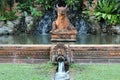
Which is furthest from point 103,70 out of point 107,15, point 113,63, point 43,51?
point 107,15

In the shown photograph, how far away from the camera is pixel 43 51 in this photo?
9953 millimetres

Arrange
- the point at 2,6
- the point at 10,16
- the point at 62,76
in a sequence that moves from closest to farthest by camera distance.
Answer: the point at 62,76
the point at 10,16
the point at 2,6

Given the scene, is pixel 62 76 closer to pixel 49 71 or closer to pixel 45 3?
pixel 49 71

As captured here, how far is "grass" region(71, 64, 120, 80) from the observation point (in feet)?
27.0

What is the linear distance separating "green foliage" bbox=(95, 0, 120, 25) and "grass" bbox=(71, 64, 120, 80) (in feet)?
27.5

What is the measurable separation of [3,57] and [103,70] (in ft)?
8.62

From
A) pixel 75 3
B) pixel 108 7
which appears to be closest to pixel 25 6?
pixel 75 3

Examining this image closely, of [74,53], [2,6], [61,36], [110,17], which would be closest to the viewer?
[74,53]

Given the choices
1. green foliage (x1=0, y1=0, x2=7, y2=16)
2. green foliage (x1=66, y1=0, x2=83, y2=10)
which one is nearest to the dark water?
green foliage (x1=66, y1=0, x2=83, y2=10)

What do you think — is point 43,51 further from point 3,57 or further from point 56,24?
point 56,24

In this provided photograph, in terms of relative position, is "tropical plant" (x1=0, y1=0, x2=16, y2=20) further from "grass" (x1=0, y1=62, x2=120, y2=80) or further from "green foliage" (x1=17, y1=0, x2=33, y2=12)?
"grass" (x1=0, y1=62, x2=120, y2=80)

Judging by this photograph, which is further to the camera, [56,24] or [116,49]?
[56,24]

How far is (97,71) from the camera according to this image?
8805mm

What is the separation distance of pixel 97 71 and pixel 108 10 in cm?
984
